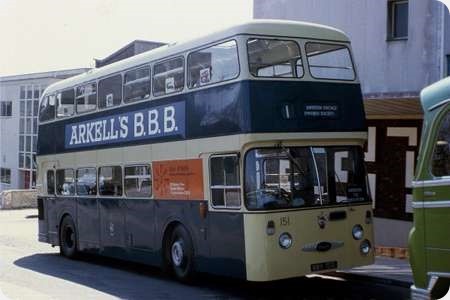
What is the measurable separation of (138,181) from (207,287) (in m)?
2.71

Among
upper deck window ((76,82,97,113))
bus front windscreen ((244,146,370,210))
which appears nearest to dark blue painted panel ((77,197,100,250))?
upper deck window ((76,82,97,113))

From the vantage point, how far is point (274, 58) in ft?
34.0

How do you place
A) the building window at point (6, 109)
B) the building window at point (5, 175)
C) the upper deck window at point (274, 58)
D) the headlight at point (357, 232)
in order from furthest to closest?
the building window at point (5, 175) → the building window at point (6, 109) → the headlight at point (357, 232) → the upper deck window at point (274, 58)

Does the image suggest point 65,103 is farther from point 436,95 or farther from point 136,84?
point 436,95

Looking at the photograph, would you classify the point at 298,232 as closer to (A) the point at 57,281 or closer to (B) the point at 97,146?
(A) the point at 57,281

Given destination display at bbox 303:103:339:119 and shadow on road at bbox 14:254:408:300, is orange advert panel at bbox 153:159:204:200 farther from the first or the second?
destination display at bbox 303:103:339:119

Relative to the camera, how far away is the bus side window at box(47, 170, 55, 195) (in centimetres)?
1681

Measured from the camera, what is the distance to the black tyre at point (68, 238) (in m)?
15.8

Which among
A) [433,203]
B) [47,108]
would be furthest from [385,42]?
[433,203]

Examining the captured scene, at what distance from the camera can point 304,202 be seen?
10031 millimetres

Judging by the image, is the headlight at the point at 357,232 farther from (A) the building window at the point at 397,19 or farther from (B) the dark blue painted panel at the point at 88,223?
(A) the building window at the point at 397,19

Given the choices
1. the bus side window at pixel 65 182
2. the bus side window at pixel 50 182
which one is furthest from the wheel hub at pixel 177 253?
the bus side window at pixel 50 182

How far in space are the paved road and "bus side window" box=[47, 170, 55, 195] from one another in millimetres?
2237

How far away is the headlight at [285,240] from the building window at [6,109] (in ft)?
152
